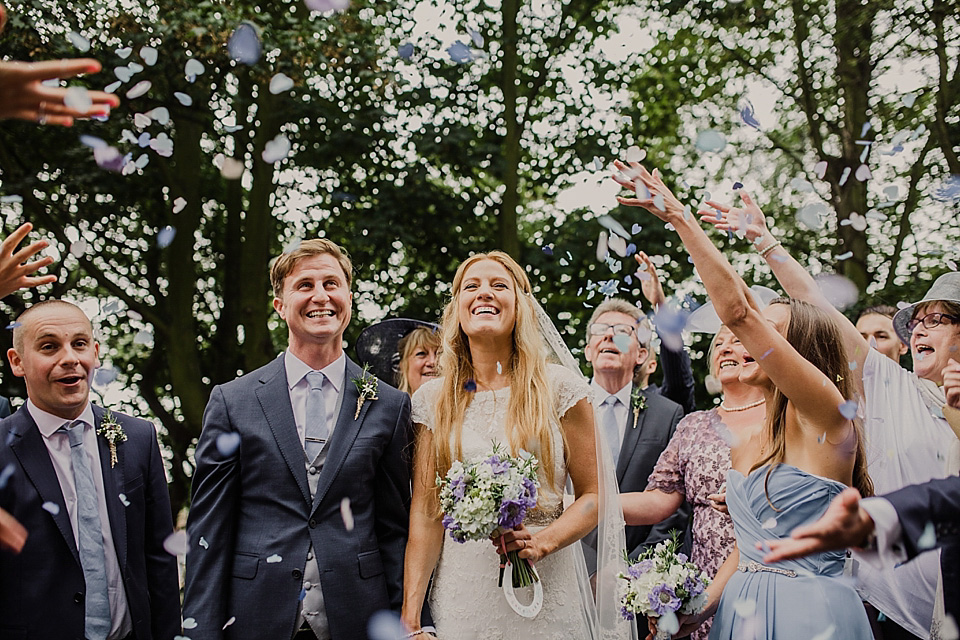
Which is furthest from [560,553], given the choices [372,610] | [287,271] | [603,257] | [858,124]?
[858,124]

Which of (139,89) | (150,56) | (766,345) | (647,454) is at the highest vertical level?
(150,56)

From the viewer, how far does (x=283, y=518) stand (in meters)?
3.46

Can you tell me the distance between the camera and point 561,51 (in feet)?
38.1

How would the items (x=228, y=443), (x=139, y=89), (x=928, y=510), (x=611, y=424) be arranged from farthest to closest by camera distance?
(x=139, y=89) → (x=611, y=424) → (x=228, y=443) → (x=928, y=510)

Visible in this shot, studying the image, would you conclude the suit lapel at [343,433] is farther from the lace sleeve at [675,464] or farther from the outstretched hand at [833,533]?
the outstretched hand at [833,533]

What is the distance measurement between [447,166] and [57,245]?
15.4 ft

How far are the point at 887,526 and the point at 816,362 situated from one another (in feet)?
3.33

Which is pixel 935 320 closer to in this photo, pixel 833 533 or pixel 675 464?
pixel 675 464

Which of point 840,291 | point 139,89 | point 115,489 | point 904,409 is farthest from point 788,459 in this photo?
point 139,89

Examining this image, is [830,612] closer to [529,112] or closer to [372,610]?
[372,610]

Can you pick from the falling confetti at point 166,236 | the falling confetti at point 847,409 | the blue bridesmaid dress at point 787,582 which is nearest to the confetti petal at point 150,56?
the falling confetti at point 166,236

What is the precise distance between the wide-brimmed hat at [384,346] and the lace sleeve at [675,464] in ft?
7.14

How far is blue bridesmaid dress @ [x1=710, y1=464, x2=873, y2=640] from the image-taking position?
10.1 feet

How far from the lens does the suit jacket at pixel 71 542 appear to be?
11.7 ft
